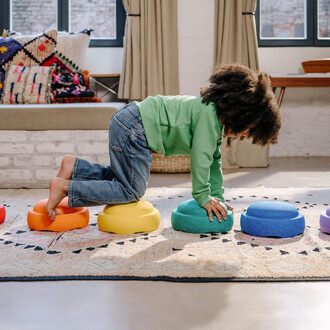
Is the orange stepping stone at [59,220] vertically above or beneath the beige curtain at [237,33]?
beneath

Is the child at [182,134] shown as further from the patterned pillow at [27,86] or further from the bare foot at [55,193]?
the patterned pillow at [27,86]

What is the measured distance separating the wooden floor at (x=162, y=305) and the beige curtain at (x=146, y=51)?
2739 millimetres

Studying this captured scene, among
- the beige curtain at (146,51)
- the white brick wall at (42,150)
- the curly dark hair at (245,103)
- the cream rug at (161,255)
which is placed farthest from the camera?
the beige curtain at (146,51)

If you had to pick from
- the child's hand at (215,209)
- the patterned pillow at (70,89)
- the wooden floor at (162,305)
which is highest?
the patterned pillow at (70,89)

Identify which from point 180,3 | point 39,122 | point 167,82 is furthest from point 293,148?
point 39,122

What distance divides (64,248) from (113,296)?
0.48 metres

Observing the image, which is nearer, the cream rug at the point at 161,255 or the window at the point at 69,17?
the cream rug at the point at 161,255

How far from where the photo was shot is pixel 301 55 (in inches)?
170

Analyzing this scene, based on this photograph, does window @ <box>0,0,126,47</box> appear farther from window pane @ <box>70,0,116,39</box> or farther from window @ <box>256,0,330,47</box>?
window @ <box>256,0,330,47</box>

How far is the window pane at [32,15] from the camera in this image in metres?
4.25

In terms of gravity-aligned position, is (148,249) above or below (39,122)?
below

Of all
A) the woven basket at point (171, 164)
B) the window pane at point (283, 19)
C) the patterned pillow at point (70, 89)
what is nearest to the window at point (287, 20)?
the window pane at point (283, 19)

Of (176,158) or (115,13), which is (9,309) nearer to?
(176,158)

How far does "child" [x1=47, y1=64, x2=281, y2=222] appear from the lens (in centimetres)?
178
